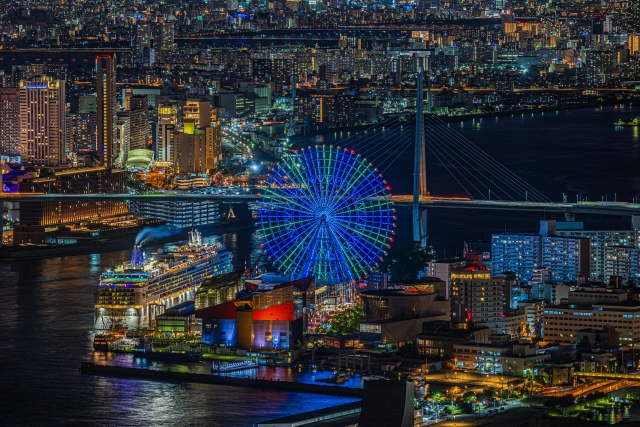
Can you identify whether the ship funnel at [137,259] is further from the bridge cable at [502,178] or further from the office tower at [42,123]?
the office tower at [42,123]

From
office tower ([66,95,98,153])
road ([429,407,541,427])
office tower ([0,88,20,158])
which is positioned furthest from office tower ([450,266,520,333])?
office tower ([66,95,98,153])

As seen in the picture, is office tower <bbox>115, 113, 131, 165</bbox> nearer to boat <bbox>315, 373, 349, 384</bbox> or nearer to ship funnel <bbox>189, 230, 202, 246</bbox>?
ship funnel <bbox>189, 230, 202, 246</bbox>

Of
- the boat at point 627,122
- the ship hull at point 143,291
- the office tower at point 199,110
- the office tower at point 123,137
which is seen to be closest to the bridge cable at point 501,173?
the office tower at point 199,110

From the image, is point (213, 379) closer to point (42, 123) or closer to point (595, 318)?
point (595, 318)

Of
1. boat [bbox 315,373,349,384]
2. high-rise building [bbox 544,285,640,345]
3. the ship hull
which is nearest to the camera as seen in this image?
boat [bbox 315,373,349,384]

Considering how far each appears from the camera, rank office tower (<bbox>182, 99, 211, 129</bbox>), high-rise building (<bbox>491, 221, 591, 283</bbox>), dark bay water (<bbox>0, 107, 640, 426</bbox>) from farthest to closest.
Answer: office tower (<bbox>182, 99, 211, 129</bbox>), high-rise building (<bbox>491, 221, 591, 283</bbox>), dark bay water (<bbox>0, 107, 640, 426</bbox>)

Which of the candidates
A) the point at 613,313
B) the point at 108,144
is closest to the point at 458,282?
the point at 613,313

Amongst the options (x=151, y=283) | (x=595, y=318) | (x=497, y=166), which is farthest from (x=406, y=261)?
(x=497, y=166)
